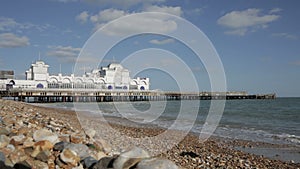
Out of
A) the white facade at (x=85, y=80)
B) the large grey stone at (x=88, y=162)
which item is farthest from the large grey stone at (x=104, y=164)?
the white facade at (x=85, y=80)

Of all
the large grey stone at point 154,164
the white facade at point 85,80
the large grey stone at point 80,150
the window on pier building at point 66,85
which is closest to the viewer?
the large grey stone at point 154,164

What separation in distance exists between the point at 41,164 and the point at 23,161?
0.80 ft

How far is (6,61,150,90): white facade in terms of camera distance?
56428 millimetres

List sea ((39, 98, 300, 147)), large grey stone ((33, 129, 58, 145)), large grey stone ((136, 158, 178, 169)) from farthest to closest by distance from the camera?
sea ((39, 98, 300, 147)) < large grey stone ((33, 129, 58, 145)) < large grey stone ((136, 158, 178, 169))

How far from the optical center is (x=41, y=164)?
3.76 metres

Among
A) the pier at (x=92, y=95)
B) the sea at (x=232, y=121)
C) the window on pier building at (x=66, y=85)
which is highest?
the window on pier building at (x=66, y=85)

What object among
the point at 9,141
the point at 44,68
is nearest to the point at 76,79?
the point at 44,68

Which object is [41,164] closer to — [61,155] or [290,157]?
[61,155]

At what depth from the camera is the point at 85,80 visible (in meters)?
63.8

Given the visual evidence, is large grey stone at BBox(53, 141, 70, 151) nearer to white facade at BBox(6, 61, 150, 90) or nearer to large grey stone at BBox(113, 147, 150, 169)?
large grey stone at BBox(113, 147, 150, 169)

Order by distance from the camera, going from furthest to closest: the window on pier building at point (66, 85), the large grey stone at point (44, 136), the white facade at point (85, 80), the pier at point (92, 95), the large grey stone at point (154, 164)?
the window on pier building at point (66, 85)
the white facade at point (85, 80)
the pier at point (92, 95)
the large grey stone at point (44, 136)
the large grey stone at point (154, 164)

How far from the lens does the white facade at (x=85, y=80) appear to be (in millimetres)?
56428

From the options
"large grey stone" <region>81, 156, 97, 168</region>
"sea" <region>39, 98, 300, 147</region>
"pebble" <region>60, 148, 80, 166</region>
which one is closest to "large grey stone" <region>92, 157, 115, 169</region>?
"large grey stone" <region>81, 156, 97, 168</region>

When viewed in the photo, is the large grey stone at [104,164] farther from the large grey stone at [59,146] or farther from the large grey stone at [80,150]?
the large grey stone at [59,146]
